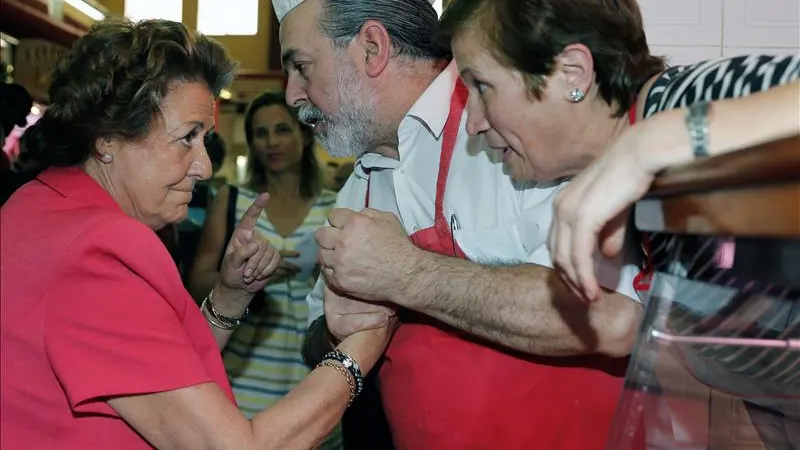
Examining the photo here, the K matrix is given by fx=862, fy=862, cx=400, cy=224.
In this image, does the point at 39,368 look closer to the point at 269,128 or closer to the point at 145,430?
the point at 145,430

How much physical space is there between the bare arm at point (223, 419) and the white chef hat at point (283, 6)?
2.49ft

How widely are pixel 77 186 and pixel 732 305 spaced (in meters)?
0.93

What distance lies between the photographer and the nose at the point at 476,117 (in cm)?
122

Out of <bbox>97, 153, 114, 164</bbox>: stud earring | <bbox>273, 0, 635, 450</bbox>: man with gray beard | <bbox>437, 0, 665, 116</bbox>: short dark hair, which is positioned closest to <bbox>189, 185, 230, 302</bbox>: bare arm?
<bbox>273, 0, 635, 450</bbox>: man with gray beard

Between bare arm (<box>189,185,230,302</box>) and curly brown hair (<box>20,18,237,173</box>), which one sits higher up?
curly brown hair (<box>20,18,237,173</box>)

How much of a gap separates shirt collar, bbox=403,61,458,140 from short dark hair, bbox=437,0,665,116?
0.31 m

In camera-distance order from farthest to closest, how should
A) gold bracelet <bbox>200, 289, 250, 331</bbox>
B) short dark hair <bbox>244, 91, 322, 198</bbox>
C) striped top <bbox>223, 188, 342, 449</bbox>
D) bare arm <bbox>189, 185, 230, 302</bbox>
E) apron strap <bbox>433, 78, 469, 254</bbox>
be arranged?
short dark hair <bbox>244, 91, 322, 198</bbox> → bare arm <bbox>189, 185, 230, 302</bbox> → striped top <bbox>223, 188, 342, 449</bbox> → gold bracelet <bbox>200, 289, 250, 331</bbox> → apron strap <bbox>433, 78, 469, 254</bbox>

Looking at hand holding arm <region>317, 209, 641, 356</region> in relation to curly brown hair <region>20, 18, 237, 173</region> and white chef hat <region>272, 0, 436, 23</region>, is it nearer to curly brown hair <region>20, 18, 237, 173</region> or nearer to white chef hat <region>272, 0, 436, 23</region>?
curly brown hair <region>20, 18, 237, 173</region>

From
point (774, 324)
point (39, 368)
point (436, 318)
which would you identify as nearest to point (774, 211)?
point (774, 324)

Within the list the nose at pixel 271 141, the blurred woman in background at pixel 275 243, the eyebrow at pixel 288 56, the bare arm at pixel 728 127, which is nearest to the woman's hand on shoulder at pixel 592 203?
the bare arm at pixel 728 127

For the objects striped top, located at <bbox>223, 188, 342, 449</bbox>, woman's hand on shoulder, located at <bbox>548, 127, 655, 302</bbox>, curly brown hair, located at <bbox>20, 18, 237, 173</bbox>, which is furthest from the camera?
striped top, located at <bbox>223, 188, 342, 449</bbox>

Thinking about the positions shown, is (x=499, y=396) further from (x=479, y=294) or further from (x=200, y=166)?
(x=200, y=166)

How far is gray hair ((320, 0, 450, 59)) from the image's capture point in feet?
5.32

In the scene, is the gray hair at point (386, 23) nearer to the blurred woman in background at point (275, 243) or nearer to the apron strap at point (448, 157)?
the apron strap at point (448, 157)
